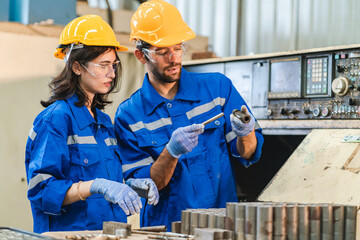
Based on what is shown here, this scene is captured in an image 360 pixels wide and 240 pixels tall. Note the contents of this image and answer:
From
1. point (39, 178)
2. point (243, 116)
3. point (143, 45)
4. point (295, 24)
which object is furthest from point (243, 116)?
point (295, 24)

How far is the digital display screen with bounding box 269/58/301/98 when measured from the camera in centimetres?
261

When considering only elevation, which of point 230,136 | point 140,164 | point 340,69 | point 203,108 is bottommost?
point 140,164

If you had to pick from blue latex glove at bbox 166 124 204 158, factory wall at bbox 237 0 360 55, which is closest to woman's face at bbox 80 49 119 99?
blue latex glove at bbox 166 124 204 158

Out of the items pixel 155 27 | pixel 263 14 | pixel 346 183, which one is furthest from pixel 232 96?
pixel 263 14

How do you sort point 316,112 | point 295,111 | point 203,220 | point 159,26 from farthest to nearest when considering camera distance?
point 295,111, point 316,112, point 159,26, point 203,220

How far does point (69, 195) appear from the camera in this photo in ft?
5.05

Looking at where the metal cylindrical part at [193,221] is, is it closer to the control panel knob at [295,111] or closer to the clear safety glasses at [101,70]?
the clear safety glasses at [101,70]

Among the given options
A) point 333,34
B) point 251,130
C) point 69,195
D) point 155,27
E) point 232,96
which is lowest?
point 69,195

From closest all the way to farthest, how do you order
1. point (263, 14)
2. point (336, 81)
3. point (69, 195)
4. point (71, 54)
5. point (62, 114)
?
point (69, 195) → point (62, 114) → point (71, 54) → point (336, 81) → point (263, 14)

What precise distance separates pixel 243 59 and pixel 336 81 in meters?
0.59

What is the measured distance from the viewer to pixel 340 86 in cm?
241

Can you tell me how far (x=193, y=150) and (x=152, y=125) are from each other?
0.18m

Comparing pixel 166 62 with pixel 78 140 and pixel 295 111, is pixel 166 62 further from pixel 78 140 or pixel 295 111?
pixel 295 111

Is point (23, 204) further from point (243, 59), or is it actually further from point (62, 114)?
point (62, 114)
